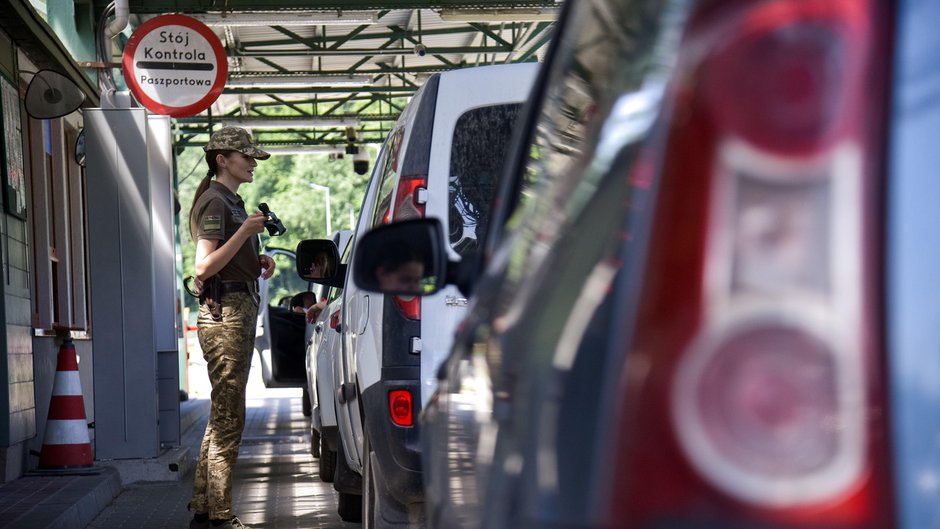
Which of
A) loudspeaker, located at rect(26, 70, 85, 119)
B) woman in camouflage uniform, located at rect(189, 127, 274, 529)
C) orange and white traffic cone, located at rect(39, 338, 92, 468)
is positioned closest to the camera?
woman in camouflage uniform, located at rect(189, 127, 274, 529)

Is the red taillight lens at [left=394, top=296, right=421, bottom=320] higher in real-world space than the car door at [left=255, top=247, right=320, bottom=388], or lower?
higher

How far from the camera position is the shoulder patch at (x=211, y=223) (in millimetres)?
7184

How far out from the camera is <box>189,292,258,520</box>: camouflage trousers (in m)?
7.17

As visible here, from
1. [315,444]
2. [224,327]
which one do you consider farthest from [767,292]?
[315,444]

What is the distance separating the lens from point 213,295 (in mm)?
7199

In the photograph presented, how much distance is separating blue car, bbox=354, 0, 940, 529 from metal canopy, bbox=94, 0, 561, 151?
46.3ft

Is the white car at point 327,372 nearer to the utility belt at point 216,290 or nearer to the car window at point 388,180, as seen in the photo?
the utility belt at point 216,290

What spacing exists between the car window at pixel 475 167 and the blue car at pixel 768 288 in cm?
389

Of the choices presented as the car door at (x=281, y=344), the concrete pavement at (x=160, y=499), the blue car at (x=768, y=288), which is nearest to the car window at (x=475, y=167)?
the concrete pavement at (x=160, y=499)

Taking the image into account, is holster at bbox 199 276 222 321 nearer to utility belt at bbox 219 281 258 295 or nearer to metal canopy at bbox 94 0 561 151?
utility belt at bbox 219 281 258 295

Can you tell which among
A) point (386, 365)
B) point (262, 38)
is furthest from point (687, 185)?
point (262, 38)

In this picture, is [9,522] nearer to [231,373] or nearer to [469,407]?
[231,373]

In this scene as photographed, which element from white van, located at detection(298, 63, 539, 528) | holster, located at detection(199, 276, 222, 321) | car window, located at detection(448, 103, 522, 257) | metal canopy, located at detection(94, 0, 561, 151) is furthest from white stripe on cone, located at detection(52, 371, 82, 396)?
metal canopy, located at detection(94, 0, 561, 151)

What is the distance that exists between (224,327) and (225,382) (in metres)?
0.26
